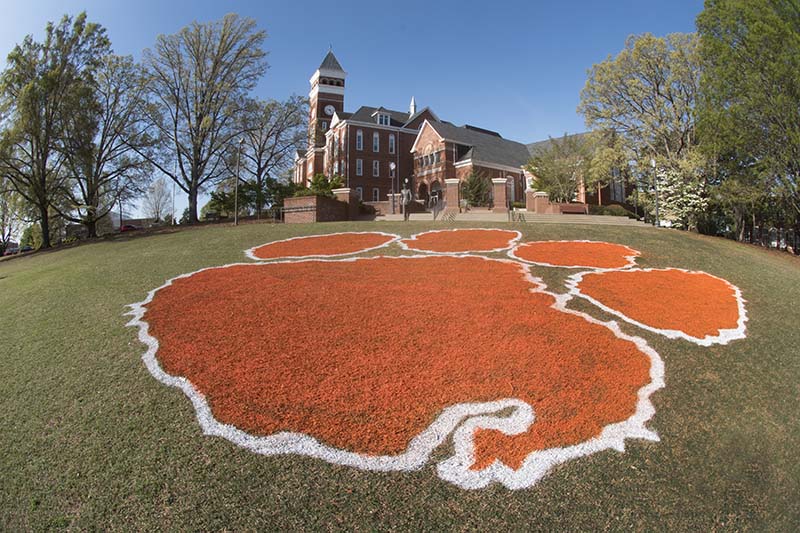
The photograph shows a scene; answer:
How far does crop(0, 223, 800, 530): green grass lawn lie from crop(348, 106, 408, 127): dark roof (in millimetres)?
45758

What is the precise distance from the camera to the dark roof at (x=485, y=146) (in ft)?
143

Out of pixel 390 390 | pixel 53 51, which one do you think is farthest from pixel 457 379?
pixel 53 51

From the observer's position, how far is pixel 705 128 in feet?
67.6

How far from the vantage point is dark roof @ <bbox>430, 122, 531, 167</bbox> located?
143 ft

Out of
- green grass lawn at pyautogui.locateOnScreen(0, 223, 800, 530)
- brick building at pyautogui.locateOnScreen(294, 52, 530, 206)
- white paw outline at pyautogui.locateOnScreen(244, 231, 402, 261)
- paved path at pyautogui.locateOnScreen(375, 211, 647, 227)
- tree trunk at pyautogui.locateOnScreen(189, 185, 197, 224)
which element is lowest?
green grass lawn at pyautogui.locateOnScreen(0, 223, 800, 530)

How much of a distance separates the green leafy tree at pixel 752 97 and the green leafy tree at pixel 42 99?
34413mm

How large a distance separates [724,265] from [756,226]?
62.1ft

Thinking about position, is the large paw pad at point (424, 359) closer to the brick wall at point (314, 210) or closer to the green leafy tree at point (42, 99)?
the brick wall at point (314, 210)

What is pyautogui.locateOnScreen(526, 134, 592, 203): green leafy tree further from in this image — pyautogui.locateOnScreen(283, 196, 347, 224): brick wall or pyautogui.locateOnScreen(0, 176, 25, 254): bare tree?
pyautogui.locateOnScreen(0, 176, 25, 254): bare tree

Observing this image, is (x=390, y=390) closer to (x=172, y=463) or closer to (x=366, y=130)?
(x=172, y=463)

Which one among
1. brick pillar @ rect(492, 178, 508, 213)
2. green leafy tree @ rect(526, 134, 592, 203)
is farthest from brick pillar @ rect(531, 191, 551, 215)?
green leafy tree @ rect(526, 134, 592, 203)

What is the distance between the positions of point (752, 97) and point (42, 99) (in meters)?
36.6

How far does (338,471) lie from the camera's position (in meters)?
3.73

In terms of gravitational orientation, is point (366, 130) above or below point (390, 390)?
above
